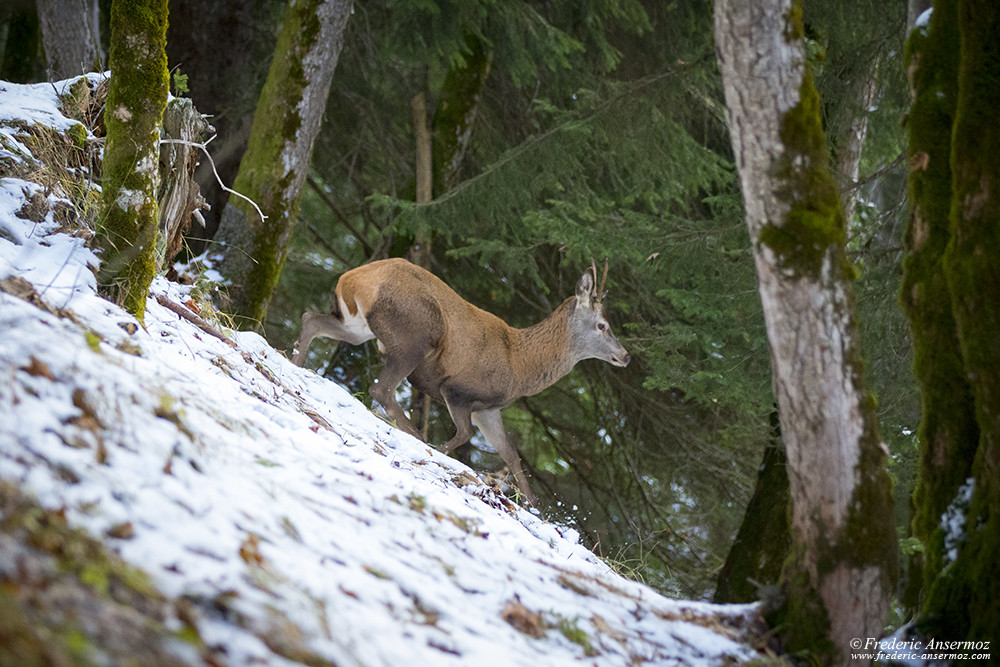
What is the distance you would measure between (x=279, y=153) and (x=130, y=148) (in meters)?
3.72

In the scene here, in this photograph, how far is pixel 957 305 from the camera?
374 centimetres

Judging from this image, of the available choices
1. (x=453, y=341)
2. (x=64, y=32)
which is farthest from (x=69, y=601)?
(x=64, y=32)

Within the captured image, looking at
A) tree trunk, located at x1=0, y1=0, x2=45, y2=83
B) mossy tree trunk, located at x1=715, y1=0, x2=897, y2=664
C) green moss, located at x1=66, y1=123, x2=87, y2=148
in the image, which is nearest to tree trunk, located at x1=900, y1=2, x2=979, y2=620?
mossy tree trunk, located at x1=715, y1=0, x2=897, y2=664

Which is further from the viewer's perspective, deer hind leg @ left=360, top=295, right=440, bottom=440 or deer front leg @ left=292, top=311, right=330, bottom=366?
deer front leg @ left=292, top=311, right=330, bottom=366

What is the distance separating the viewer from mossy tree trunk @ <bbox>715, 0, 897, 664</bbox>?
3656 mm

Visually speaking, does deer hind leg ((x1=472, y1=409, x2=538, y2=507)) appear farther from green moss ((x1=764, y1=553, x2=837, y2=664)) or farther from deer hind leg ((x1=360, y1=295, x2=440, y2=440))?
green moss ((x1=764, y1=553, x2=837, y2=664))

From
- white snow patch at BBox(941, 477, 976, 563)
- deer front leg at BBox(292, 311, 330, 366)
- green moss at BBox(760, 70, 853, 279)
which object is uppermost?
deer front leg at BBox(292, 311, 330, 366)

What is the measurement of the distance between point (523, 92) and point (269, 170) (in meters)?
4.71

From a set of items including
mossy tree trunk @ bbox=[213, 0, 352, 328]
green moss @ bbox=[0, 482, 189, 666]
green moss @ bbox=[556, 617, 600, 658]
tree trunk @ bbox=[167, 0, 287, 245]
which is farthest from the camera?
tree trunk @ bbox=[167, 0, 287, 245]

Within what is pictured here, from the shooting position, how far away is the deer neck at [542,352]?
29.1 ft

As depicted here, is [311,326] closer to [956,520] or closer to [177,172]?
[177,172]

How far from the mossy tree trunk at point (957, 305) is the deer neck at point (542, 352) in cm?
489

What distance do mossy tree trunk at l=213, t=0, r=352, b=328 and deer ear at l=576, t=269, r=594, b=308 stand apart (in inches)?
114

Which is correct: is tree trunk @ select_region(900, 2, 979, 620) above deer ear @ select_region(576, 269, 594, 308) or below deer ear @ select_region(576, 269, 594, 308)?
below
